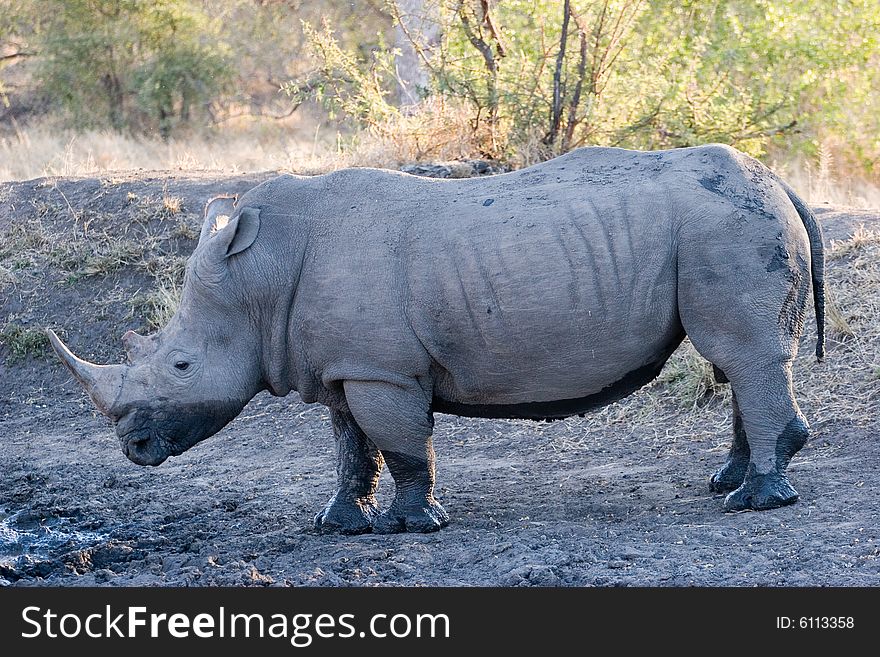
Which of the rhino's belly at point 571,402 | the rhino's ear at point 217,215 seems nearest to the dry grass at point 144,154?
the rhino's ear at point 217,215

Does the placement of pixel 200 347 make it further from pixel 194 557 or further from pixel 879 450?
pixel 879 450

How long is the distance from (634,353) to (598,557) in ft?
3.47

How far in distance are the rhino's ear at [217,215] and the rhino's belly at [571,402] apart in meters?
1.36

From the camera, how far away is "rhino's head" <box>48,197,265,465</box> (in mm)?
5770

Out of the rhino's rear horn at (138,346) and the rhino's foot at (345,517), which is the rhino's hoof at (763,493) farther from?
the rhino's rear horn at (138,346)

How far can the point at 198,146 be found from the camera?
1831 centimetres

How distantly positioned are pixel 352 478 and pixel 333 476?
131 cm

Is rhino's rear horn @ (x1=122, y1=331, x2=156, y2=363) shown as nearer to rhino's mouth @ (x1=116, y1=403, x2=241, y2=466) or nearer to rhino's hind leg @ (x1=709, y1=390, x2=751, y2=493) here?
rhino's mouth @ (x1=116, y1=403, x2=241, y2=466)

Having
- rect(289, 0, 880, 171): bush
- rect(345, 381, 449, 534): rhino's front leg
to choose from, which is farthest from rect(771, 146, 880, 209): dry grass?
rect(345, 381, 449, 534): rhino's front leg

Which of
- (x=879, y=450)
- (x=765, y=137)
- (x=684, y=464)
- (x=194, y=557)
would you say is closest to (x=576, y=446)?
(x=684, y=464)

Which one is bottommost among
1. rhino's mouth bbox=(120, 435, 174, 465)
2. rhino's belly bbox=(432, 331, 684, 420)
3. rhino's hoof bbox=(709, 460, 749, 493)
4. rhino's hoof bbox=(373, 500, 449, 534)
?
rhino's hoof bbox=(373, 500, 449, 534)

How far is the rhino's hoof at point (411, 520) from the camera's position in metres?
5.91

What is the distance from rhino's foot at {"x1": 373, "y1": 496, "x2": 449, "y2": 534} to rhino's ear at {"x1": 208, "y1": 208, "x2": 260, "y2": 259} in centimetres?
143

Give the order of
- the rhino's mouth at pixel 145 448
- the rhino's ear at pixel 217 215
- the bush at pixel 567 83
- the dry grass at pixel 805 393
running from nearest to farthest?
1. the rhino's mouth at pixel 145 448
2. the rhino's ear at pixel 217 215
3. the dry grass at pixel 805 393
4. the bush at pixel 567 83
